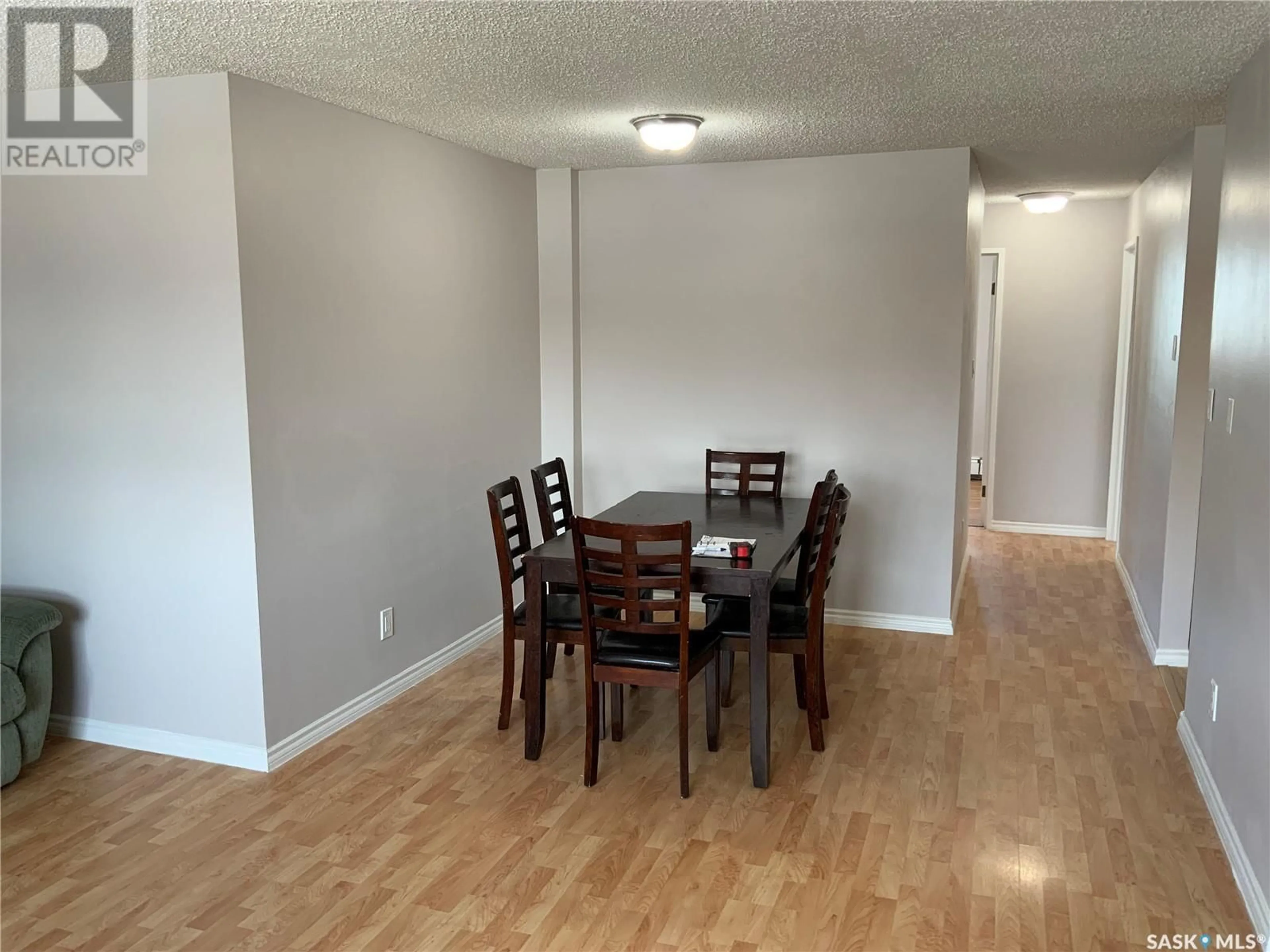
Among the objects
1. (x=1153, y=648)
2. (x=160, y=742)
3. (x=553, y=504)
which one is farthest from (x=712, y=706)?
(x=1153, y=648)

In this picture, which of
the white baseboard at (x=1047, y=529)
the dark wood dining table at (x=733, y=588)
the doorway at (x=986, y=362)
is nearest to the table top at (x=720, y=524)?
the dark wood dining table at (x=733, y=588)

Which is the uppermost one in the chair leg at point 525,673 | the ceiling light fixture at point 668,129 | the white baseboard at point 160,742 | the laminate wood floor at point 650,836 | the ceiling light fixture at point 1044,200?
the ceiling light fixture at point 1044,200

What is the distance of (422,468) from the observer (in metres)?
4.25

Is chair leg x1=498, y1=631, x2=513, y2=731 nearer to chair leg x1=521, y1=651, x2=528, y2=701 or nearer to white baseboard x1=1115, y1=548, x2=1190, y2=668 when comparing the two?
chair leg x1=521, y1=651, x2=528, y2=701

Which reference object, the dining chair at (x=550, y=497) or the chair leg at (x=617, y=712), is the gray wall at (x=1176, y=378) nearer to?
the chair leg at (x=617, y=712)

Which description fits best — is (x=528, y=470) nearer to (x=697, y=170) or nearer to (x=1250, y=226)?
(x=697, y=170)

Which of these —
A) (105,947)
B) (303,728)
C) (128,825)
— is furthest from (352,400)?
(105,947)

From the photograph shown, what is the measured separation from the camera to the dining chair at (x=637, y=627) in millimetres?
3107

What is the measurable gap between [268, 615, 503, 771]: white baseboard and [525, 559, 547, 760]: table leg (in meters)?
0.79

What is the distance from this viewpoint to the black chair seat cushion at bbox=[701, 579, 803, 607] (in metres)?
3.83

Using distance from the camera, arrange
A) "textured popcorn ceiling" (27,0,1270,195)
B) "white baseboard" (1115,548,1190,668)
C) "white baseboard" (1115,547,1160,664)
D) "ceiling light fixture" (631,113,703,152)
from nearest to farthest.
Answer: "textured popcorn ceiling" (27,0,1270,195) < "ceiling light fixture" (631,113,703,152) < "white baseboard" (1115,548,1190,668) < "white baseboard" (1115,547,1160,664)

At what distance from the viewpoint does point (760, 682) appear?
129 inches

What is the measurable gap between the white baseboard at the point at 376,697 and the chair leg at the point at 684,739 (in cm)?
138

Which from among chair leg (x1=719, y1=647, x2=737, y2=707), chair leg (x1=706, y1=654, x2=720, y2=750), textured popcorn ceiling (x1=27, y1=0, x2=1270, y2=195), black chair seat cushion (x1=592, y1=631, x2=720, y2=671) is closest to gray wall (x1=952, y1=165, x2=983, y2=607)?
textured popcorn ceiling (x1=27, y1=0, x2=1270, y2=195)
